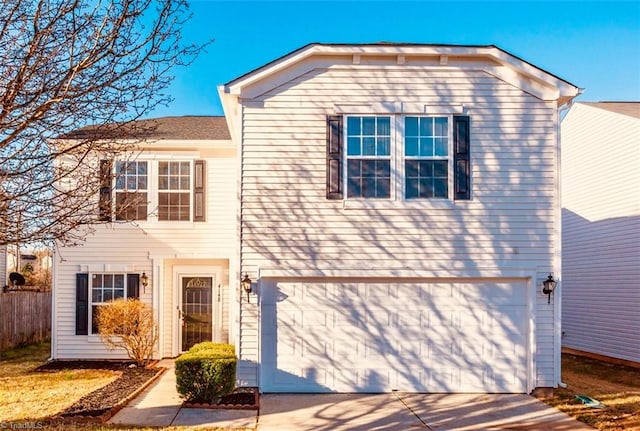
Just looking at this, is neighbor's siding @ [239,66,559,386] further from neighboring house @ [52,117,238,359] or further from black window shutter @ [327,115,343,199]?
neighboring house @ [52,117,238,359]

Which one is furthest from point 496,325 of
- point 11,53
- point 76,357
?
point 76,357

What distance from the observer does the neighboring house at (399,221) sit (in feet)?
31.6

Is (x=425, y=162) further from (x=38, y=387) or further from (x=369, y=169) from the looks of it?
(x=38, y=387)

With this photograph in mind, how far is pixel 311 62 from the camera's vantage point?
979cm

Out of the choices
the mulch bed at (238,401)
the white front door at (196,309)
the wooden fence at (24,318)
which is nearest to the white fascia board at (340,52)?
the mulch bed at (238,401)

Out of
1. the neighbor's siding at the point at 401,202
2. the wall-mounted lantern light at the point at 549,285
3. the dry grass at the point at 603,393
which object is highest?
the neighbor's siding at the point at 401,202

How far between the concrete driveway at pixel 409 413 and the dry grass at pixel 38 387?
2973 millimetres

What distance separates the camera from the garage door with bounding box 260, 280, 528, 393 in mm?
9617

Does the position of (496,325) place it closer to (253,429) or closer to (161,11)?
(253,429)

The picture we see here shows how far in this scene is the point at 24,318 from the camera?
15.9 metres

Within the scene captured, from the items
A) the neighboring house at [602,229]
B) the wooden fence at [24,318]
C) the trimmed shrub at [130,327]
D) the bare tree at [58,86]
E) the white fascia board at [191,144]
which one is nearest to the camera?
the bare tree at [58,86]

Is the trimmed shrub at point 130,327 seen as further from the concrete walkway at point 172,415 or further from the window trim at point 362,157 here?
the window trim at point 362,157

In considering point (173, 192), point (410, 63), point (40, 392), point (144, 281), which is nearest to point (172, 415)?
point (40, 392)

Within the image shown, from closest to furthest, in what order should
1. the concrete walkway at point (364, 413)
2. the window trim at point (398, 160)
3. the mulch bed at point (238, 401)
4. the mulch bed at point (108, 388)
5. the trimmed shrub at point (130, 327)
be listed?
1. the concrete walkway at point (364, 413)
2. the mulch bed at point (108, 388)
3. the mulch bed at point (238, 401)
4. the window trim at point (398, 160)
5. the trimmed shrub at point (130, 327)
